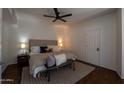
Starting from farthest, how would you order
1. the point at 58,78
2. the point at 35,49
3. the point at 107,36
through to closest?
the point at 35,49 → the point at 107,36 → the point at 58,78

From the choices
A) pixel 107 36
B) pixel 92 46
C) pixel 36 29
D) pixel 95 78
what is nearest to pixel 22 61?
pixel 36 29

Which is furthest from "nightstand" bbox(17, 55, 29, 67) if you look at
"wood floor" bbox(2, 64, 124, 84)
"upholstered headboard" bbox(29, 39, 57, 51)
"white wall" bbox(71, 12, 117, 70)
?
"white wall" bbox(71, 12, 117, 70)

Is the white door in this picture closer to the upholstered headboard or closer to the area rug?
the area rug

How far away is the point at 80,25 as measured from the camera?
4980mm

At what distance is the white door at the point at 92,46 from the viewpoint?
4020 mm

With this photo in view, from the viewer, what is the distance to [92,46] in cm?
429

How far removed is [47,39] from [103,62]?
10.8ft

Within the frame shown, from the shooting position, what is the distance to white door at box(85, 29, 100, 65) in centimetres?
402

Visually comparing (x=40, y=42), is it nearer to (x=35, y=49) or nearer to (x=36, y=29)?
(x=35, y=49)

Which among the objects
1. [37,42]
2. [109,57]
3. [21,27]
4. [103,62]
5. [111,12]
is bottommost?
[103,62]

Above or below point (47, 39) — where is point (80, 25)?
above

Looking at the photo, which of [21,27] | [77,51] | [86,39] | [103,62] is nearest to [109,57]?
[103,62]

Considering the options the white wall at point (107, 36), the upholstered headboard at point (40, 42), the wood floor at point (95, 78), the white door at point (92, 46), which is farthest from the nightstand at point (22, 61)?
the white wall at point (107, 36)
